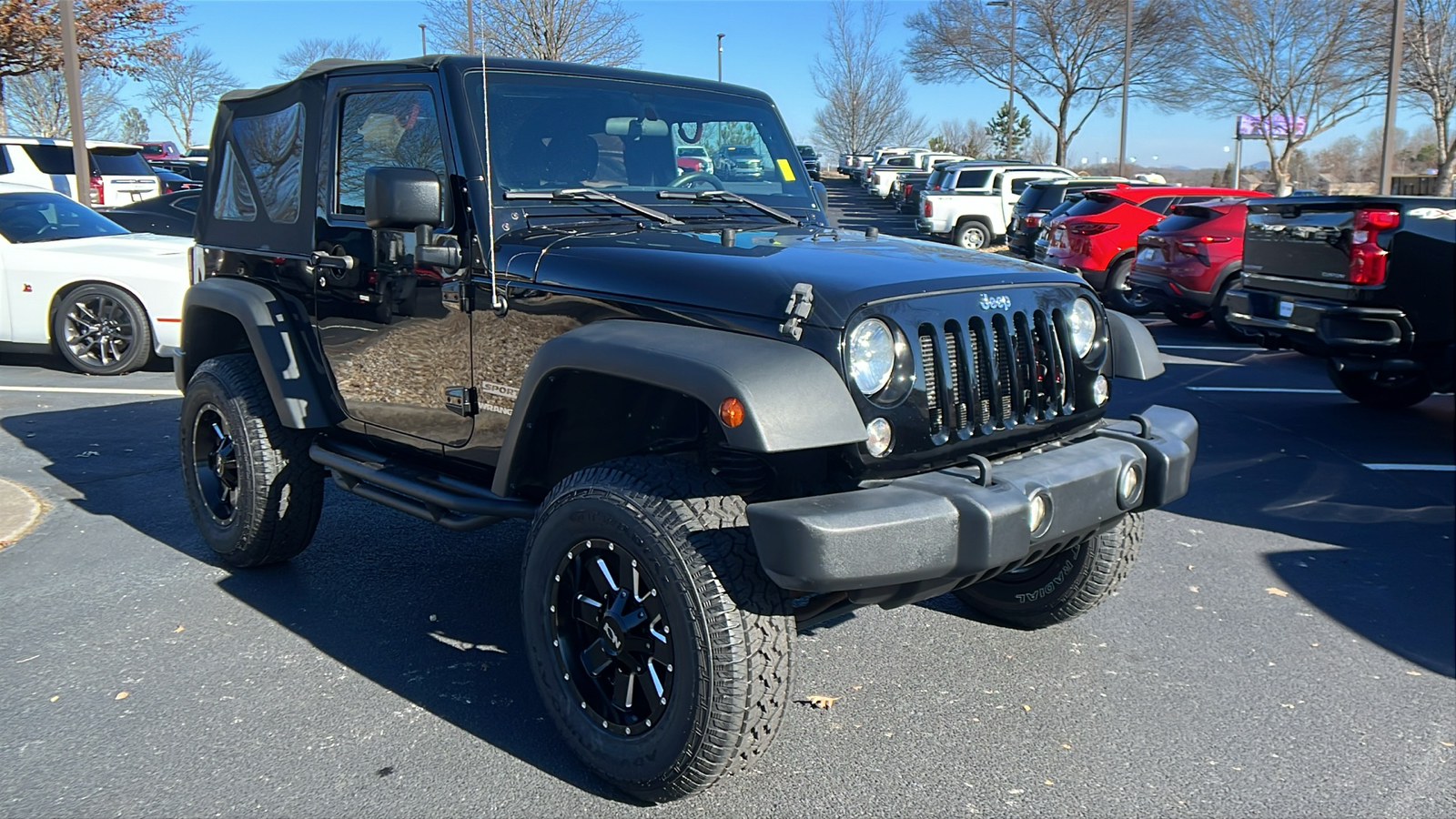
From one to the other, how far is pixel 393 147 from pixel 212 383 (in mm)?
1479

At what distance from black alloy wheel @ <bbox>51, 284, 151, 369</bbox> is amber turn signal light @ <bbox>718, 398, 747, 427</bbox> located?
8494 millimetres

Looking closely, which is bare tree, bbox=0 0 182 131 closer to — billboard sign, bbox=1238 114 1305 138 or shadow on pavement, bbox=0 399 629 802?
shadow on pavement, bbox=0 399 629 802

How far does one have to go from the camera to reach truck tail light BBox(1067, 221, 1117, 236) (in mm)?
14320

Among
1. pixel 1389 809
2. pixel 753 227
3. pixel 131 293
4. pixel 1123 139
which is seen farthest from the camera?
pixel 1123 139

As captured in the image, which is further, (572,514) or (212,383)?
(212,383)

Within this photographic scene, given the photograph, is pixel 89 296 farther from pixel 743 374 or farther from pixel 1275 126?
pixel 1275 126

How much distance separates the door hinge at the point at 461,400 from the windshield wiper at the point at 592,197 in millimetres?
666

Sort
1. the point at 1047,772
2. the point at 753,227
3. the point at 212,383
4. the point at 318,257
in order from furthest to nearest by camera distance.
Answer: the point at 212,383, the point at 318,257, the point at 753,227, the point at 1047,772

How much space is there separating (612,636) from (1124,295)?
11028mm

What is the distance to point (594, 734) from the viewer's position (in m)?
3.20

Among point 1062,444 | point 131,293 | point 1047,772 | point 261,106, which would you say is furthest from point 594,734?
point 131,293

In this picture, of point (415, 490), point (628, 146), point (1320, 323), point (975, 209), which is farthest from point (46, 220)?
point (975, 209)

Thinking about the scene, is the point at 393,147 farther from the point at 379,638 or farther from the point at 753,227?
the point at 379,638

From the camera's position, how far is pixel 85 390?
9.23 m
